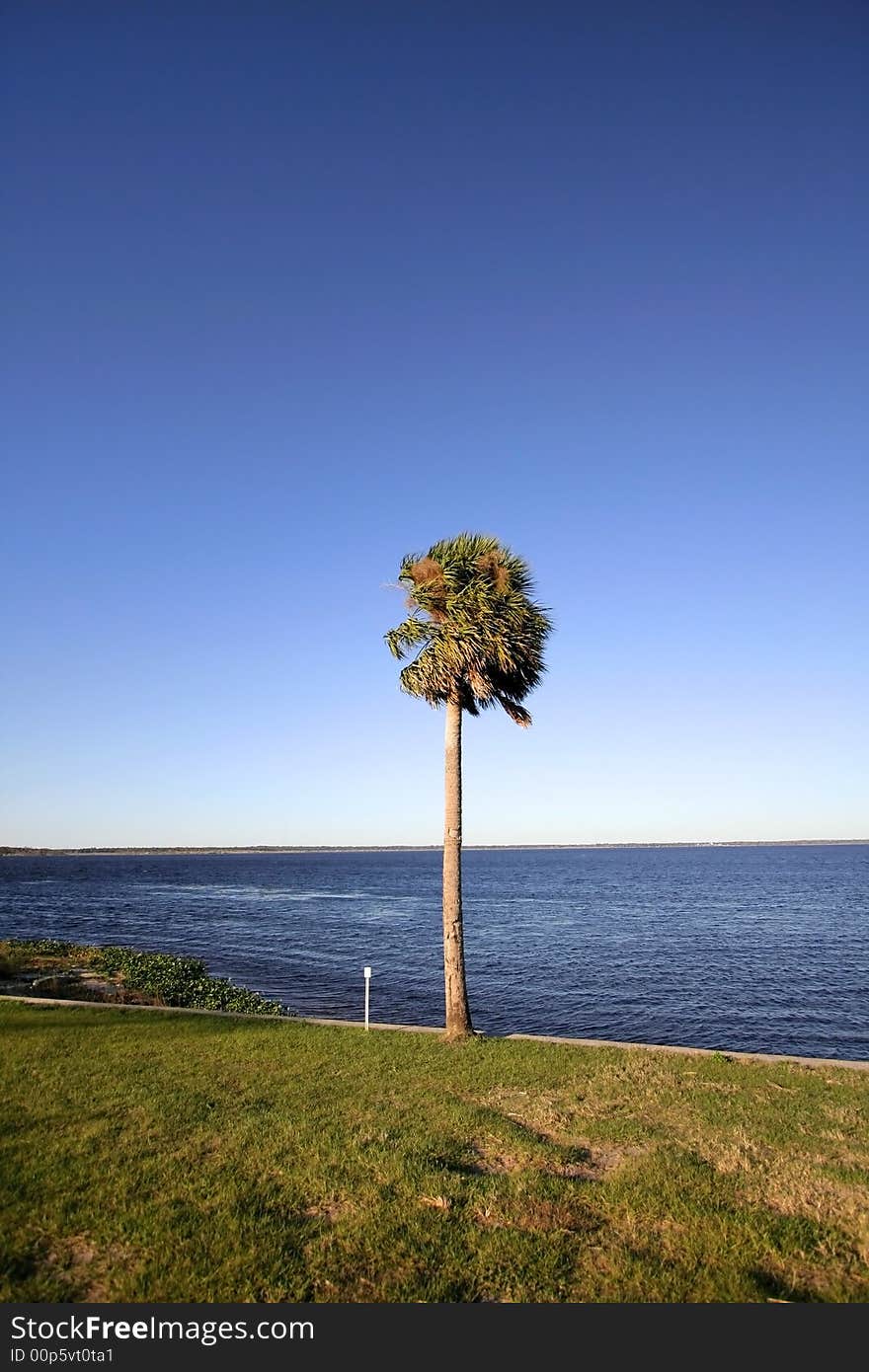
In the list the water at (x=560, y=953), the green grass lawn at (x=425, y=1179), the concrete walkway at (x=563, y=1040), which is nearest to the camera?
the green grass lawn at (x=425, y=1179)

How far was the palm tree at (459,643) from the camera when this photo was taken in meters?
17.2

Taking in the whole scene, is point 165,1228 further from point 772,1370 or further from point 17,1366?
point 772,1370

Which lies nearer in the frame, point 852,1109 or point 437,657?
point 852,1109

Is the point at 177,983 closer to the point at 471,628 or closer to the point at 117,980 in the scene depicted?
the point at 117,980

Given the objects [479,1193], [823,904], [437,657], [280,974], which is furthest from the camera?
[823,904]

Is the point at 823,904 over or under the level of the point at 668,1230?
under

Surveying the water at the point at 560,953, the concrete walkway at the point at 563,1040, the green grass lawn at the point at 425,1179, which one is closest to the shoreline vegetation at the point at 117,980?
the concrete walkway at the point at 563,1040

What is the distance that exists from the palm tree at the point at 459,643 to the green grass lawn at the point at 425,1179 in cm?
502

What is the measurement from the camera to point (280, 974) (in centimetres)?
3797

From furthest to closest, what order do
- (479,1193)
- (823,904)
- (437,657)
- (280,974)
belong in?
(823,904) → (280,974) → (437,657) → (479,1193)

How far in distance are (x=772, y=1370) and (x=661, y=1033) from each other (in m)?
23.4

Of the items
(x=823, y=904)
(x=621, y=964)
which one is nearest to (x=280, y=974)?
(x=621, y=964)

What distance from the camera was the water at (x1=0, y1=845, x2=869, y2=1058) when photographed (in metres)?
28.2

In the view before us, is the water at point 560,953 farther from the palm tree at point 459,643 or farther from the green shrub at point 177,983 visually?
the palm tree at point 459,643
